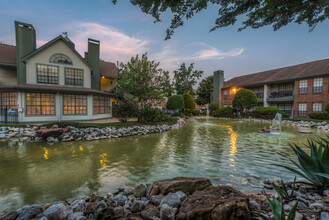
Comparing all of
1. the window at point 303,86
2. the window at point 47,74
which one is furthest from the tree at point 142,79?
the window at point 303,86

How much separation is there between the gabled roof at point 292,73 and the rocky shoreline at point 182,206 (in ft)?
84.2

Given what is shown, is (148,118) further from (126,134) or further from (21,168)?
(21,168)

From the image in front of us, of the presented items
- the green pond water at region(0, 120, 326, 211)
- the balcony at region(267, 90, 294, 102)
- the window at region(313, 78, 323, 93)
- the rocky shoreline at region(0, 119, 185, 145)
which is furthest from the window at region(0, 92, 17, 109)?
Result: the window at region(313, 78, 323, 93)

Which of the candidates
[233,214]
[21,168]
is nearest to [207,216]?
[233,214]

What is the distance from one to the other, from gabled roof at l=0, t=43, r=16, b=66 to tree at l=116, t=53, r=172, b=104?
9636mm

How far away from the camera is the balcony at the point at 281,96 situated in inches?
950

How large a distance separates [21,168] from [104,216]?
15.5 ft

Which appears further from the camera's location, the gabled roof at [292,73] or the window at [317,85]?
the gabled roof at [292,73]

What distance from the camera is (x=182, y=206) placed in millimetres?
2455

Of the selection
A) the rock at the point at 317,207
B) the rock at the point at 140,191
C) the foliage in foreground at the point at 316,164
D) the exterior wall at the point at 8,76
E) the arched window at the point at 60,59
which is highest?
the arched window at the point at 60,59

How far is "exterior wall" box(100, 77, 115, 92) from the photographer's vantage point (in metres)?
20.6

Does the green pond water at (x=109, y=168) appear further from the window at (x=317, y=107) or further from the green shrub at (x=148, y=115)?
the window at (x=317, y=107)

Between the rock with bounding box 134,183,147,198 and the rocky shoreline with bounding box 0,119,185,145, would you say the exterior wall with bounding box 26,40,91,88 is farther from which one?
the rock with bounding box 134,183,147,198

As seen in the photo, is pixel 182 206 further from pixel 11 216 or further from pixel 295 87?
pixel 295 87
